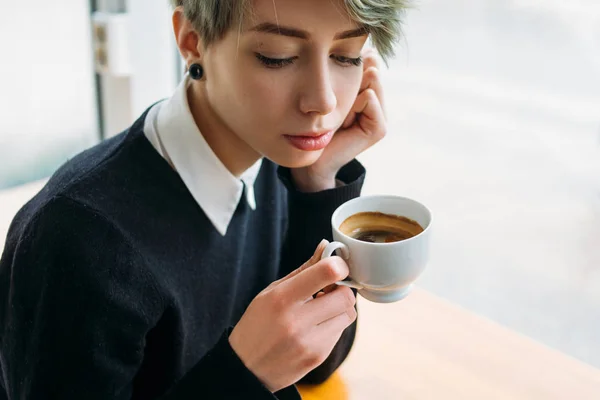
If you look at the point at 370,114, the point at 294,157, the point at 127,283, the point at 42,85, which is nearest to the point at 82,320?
the point at 127,283

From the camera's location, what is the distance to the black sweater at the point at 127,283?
2.57 ft

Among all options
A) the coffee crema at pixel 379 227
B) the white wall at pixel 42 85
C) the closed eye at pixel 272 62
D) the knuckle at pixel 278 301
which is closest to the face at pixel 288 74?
the closed eye at pixel 272 62

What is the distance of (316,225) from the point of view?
102 centimetres

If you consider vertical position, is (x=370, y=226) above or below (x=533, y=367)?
above

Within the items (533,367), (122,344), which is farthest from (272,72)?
(533,367)

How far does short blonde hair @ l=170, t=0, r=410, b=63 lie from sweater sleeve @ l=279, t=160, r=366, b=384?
8.8 inches

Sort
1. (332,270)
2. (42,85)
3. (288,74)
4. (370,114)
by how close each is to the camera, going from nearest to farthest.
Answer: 1. (332,270)
2. (288,74)
3. (370,114)
4. (42,85)

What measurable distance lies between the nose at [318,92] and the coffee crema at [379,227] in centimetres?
14

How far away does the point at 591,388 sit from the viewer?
97 cm

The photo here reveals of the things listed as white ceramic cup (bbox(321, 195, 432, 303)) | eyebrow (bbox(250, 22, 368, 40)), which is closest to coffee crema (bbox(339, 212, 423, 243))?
white ceramic cup (bbox(321, 195, 432, 303))

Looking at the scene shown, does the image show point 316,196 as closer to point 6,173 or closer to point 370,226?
point 370,226

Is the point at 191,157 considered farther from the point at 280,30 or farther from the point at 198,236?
the point at 280,30

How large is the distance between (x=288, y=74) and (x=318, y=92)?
1.7 inches

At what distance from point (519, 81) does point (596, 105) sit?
0.44ft
